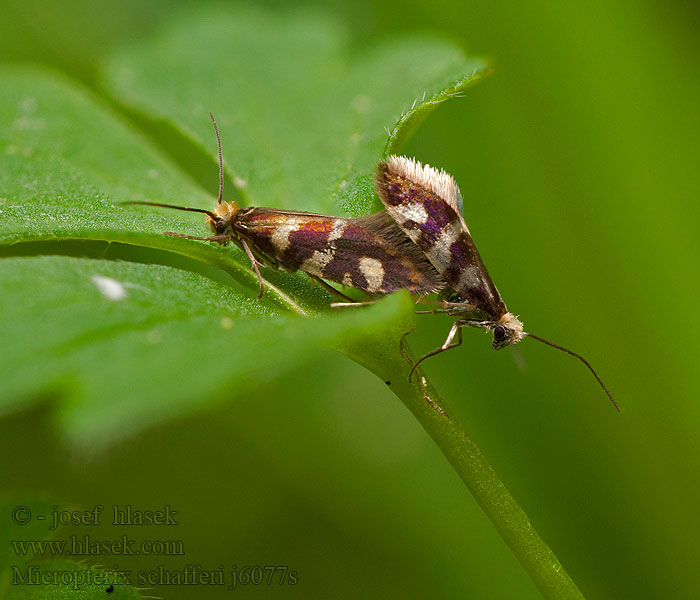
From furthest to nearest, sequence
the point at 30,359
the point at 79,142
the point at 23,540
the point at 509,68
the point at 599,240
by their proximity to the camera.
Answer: the point at 509,68, the point at 599,240, the point at 79,142, the point at 23,540, the point at 30,359

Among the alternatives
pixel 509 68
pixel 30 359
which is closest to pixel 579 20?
pixel 509 68

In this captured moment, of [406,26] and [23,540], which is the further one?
[406,26]

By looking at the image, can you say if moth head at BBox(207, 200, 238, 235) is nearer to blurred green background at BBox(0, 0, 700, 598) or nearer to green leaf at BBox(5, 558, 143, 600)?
green leaf at BBox(5, 558, 143, 600)

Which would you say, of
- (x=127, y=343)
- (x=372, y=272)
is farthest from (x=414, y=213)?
(x=127, y=343)

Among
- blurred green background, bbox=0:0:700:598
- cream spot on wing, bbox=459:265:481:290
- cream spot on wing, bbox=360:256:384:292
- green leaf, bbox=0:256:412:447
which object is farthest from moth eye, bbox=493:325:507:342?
blurred green background, bbox=0:0:700:598

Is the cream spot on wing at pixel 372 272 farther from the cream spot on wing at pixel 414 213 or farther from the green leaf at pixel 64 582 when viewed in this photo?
the green leaf at pixel 64 582

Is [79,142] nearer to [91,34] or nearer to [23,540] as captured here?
[23,540]
